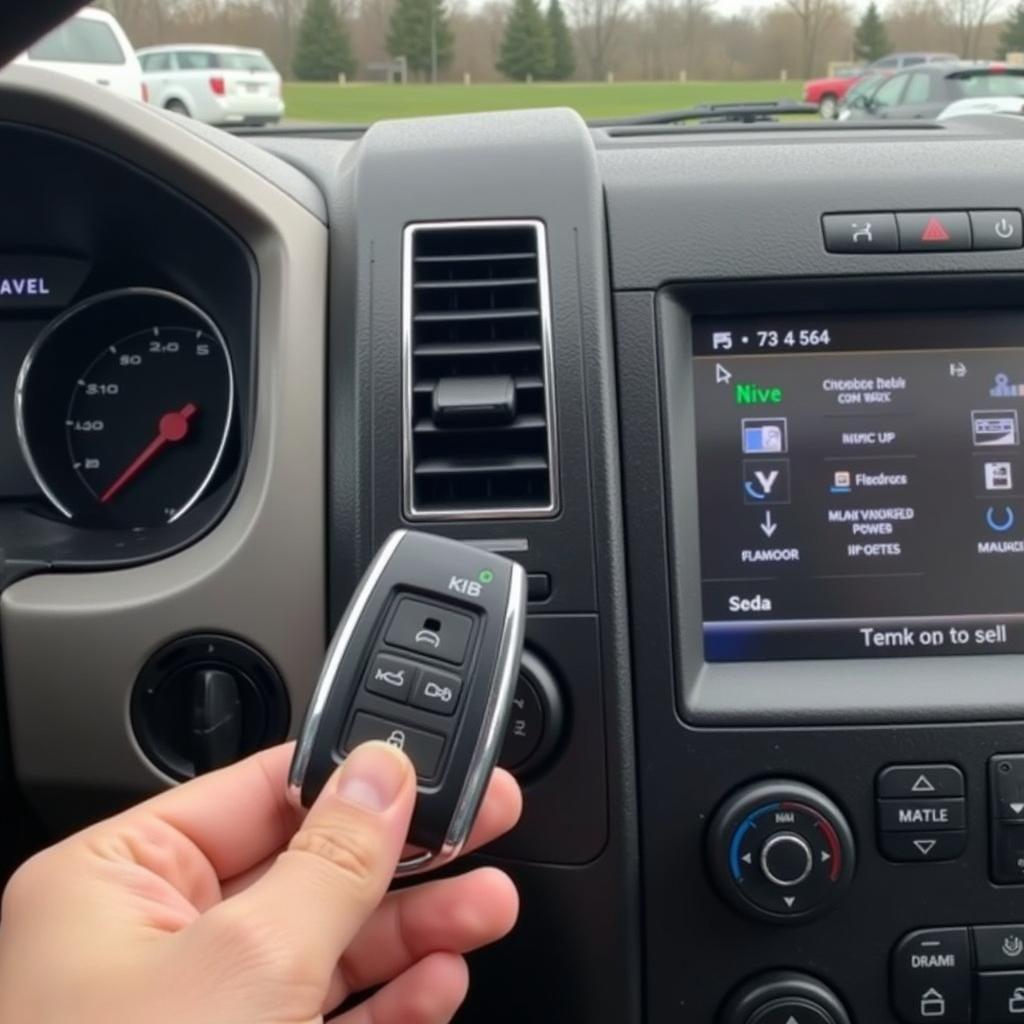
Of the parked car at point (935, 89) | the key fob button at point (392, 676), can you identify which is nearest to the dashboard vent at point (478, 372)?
the key fob button at point (392, 676)

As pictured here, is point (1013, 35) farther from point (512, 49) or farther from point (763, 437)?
point (763, 437)

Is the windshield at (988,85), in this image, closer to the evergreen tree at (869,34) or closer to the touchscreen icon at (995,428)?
the evergreen tree at (869,34)

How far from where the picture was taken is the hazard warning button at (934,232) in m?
1.72

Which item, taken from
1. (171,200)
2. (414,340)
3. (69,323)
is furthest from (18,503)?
(414,340)

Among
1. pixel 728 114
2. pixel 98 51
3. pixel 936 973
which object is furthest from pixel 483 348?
pixel 98 51

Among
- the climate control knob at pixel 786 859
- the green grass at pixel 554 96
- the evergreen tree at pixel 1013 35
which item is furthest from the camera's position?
the evergreen tree at pixel 1013 35

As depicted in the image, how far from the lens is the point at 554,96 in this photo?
132 inches

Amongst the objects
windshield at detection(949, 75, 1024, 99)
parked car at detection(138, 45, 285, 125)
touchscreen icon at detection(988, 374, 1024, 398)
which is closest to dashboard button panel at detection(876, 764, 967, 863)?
touchscreen icon at detection(988, 374, 1024, 398)

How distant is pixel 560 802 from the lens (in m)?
1.64

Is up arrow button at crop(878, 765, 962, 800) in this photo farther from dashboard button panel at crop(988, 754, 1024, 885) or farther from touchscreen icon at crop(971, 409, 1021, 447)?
touchscreen icon at crop(971, 409, 1021, 447)

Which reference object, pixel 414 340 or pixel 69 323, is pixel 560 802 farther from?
pixel 69 323

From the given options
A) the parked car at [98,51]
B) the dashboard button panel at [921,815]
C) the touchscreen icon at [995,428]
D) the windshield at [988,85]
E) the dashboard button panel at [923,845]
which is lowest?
the dashboard button panel at [923,845]

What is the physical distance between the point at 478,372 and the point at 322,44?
2.65 m

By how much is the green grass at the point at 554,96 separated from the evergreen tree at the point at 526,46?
119mm
